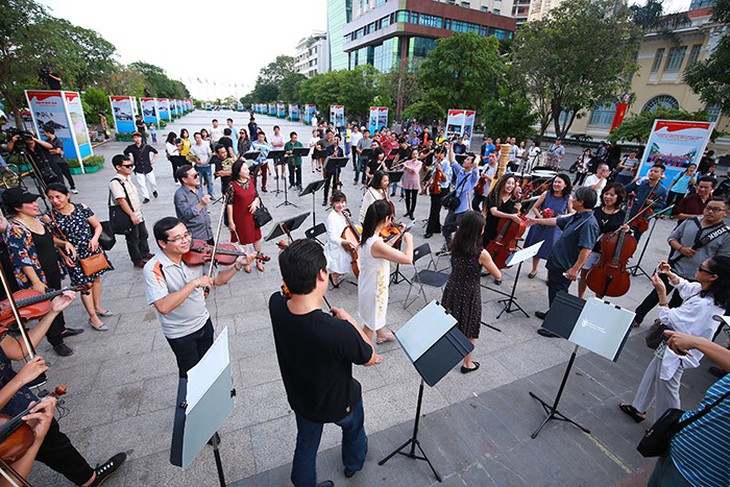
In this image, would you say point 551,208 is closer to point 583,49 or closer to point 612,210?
point 612,210

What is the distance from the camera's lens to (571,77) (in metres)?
18.5

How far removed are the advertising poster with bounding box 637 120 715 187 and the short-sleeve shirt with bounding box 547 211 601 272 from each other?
7.67m

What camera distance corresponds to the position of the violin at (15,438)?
1.68 metres

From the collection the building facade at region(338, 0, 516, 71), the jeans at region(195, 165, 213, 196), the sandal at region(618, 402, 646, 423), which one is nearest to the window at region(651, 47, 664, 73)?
the building facade at region(338, 0, 516, 71)

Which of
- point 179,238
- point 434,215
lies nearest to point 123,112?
point 434,215

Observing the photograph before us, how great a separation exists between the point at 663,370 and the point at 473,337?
165 centimetres

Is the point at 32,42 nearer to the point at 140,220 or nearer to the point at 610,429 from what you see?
the point at 140,220

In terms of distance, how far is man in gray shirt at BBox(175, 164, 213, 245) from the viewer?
4777 mm

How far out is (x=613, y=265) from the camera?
15.2 ft

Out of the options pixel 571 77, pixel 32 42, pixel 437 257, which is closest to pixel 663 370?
pixel 437 257

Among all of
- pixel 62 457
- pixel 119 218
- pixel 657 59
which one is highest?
pixel 657 59

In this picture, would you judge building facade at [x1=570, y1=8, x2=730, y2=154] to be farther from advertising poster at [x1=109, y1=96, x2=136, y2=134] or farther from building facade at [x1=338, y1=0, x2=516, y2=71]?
advertising poster at [x1=109, y1=96, x2=136, y2=134]

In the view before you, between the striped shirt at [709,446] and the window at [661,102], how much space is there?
38.6m

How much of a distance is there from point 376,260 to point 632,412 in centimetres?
313
